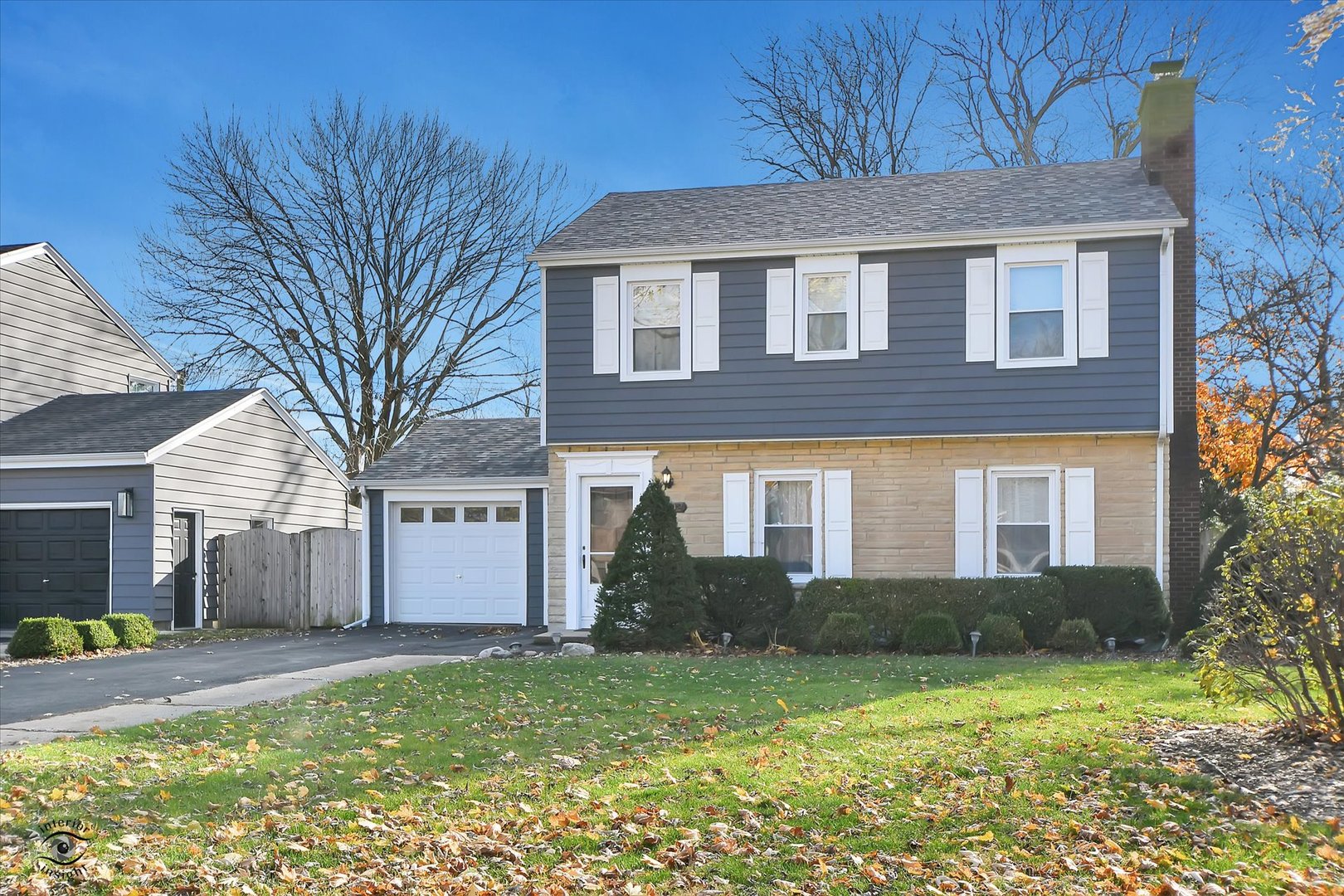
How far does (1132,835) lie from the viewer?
5598 millimetres

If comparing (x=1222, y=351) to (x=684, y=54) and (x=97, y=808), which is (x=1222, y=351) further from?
(x=97, y=808)

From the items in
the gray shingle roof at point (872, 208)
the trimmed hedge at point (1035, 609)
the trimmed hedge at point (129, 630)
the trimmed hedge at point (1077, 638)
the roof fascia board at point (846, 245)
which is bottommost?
the trimmed hedge at point (129, 630)

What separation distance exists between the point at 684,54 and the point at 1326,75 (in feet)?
49.0

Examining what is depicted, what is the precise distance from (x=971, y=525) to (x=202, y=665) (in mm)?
10425

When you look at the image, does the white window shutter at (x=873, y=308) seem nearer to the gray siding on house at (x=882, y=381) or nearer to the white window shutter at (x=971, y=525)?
the gray siding on house at (x=882, y=381)

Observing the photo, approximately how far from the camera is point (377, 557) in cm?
2048

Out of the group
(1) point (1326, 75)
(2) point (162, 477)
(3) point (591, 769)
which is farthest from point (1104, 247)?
(2) point (162, 477)

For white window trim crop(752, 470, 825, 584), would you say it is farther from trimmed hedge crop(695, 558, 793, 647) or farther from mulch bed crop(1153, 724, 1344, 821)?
mulch bed crop(1153, 724, 1344, 821)

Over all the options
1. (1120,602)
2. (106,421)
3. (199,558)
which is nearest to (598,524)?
(1120,602)

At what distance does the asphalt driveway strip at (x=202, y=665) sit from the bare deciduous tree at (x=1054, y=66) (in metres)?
18.4

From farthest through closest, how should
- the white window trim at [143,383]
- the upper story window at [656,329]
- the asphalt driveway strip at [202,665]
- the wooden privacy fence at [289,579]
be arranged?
the white window trim at [143,383]
the wooden privacy fence at [289,579]
the upper story window at [656,329]
the asphalt driveway strip at [202,665]

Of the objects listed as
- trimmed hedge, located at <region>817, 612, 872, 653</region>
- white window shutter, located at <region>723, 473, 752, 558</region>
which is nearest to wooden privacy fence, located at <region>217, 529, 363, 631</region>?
white window shutter, located at <region>723, 473, 752, 558</region>

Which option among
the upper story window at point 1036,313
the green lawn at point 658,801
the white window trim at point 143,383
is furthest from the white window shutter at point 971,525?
the white window trim at point 143,383

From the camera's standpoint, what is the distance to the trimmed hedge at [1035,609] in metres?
14.7
